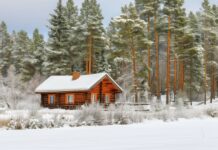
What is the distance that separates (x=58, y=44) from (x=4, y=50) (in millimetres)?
30574

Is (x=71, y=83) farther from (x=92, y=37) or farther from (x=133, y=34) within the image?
(x=133, y=34)

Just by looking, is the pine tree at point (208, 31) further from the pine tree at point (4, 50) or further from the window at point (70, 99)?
the pine tree at point (4, 50)

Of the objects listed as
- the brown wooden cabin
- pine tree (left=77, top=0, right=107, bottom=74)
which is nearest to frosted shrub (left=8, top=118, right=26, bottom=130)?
the brown wooden cabin

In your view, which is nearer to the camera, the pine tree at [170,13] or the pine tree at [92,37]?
the pine tree at [170,13]

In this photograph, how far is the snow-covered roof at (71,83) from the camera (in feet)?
116

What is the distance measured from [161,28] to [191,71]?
13.5 m

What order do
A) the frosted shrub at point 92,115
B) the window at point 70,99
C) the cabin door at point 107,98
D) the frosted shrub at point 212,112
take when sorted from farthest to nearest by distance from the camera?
the cabin door at point 107,98
the window at point 70,99
the frosted shrub at point 212,112
the frosted shrub at point 92,115

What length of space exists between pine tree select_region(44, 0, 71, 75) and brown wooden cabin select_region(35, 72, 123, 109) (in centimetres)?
755

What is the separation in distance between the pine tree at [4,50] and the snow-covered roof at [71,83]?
113 feet

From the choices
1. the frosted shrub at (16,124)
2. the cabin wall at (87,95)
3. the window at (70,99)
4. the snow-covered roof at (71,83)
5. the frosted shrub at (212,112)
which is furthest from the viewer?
the window at (70,99)

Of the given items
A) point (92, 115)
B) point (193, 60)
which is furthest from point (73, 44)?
point (92, 115)

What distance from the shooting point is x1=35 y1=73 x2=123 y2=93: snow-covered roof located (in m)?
35.5

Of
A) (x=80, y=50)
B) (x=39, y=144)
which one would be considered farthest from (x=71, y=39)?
(x=39, y=144)

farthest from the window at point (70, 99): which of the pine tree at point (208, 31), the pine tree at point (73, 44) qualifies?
the pine tree at point (208, 31)
